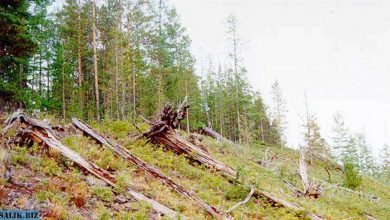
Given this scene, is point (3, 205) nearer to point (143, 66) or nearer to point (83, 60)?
point (143, 66)

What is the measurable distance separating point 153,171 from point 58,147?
273 cm

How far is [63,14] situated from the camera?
113ft

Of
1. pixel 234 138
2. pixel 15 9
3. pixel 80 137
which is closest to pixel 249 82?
pixel 234 138

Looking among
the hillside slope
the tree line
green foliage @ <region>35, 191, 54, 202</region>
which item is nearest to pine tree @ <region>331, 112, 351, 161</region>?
the tree line

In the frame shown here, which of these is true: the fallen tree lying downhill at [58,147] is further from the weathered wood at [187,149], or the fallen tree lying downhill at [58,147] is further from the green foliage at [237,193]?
the weathered wood at [187,149]

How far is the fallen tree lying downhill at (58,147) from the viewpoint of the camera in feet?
26.7

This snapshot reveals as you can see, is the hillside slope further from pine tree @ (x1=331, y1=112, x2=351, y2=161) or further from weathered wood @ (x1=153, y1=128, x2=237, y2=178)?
pine tree @ (x1=331, y1=112, x2=351, y2=161)

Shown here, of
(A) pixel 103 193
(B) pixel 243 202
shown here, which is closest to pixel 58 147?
(A) pixel 103 193

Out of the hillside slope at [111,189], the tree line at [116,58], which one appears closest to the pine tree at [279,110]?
the tree line at [116,58]

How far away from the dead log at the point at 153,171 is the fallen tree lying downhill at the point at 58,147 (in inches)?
49.5

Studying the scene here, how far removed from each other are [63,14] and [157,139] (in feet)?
86.2

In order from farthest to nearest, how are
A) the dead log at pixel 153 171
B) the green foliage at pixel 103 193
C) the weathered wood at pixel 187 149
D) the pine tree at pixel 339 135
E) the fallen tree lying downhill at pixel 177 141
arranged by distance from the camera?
the pine tree at pixel 339 135, the weathered wood at pixel 187 149, the fallen tree lying downhill at pixel 177 141, the dead log at pixel 153 171, the green foliage at pixel 103 193

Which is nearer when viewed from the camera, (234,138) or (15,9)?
(15,9)

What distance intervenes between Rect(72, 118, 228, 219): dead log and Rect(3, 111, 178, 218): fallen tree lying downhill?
4.13 ft
